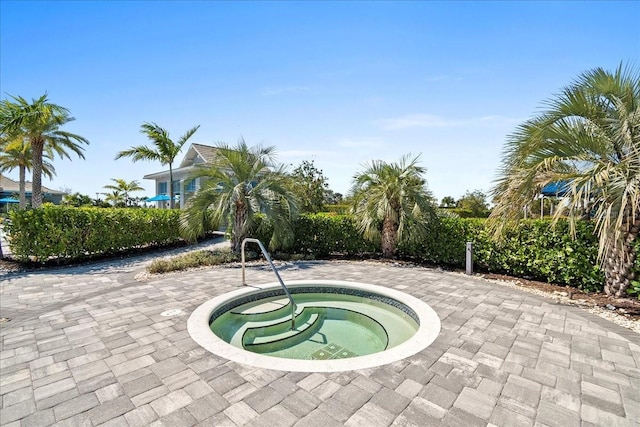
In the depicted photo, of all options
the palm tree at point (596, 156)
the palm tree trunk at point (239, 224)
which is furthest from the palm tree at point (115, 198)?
the palm tree at point (596, 156)

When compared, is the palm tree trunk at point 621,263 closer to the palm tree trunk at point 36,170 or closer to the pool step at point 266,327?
the pool step at point 266,327

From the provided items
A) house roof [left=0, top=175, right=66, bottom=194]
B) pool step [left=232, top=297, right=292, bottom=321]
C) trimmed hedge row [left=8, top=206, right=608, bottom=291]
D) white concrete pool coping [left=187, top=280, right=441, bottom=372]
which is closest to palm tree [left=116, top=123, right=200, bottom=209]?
trimmed hedge row [left=8, top=206, right=608, bottom=291]

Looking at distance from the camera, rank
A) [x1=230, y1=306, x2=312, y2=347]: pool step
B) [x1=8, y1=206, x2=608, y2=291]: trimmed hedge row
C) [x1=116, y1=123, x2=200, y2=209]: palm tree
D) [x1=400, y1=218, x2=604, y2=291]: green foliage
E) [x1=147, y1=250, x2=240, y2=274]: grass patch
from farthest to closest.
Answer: [x1=116, y1=123, x2=200, y2=209]: palm tree < [x1=147, y1=250, x2=240, y2=274]: grass patch < [x1=8, y1=206, x2=608, y2=291]: trimmed hedge row < [x1=400, y1=218, x2=604, y2=291]: green foliage < [x1=230, y1=306, x2=312, y2=347]: pool step

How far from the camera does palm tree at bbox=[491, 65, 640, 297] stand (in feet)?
18.0

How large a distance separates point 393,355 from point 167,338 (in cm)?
308

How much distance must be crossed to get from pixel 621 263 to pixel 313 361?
6.58 m

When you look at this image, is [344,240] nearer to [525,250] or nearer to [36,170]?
[525,250]

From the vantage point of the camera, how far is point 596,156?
591 cm

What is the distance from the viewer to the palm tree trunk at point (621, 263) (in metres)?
5.73

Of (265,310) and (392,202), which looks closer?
(265,310)

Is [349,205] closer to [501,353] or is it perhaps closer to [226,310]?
[226,310]

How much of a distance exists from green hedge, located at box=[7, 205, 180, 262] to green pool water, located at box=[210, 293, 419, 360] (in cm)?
750

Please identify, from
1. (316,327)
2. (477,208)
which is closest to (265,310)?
(316,327)

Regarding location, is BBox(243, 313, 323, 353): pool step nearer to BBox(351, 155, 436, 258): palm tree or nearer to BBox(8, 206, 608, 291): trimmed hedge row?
BBox(351, 155, 436, 258): palm tree
